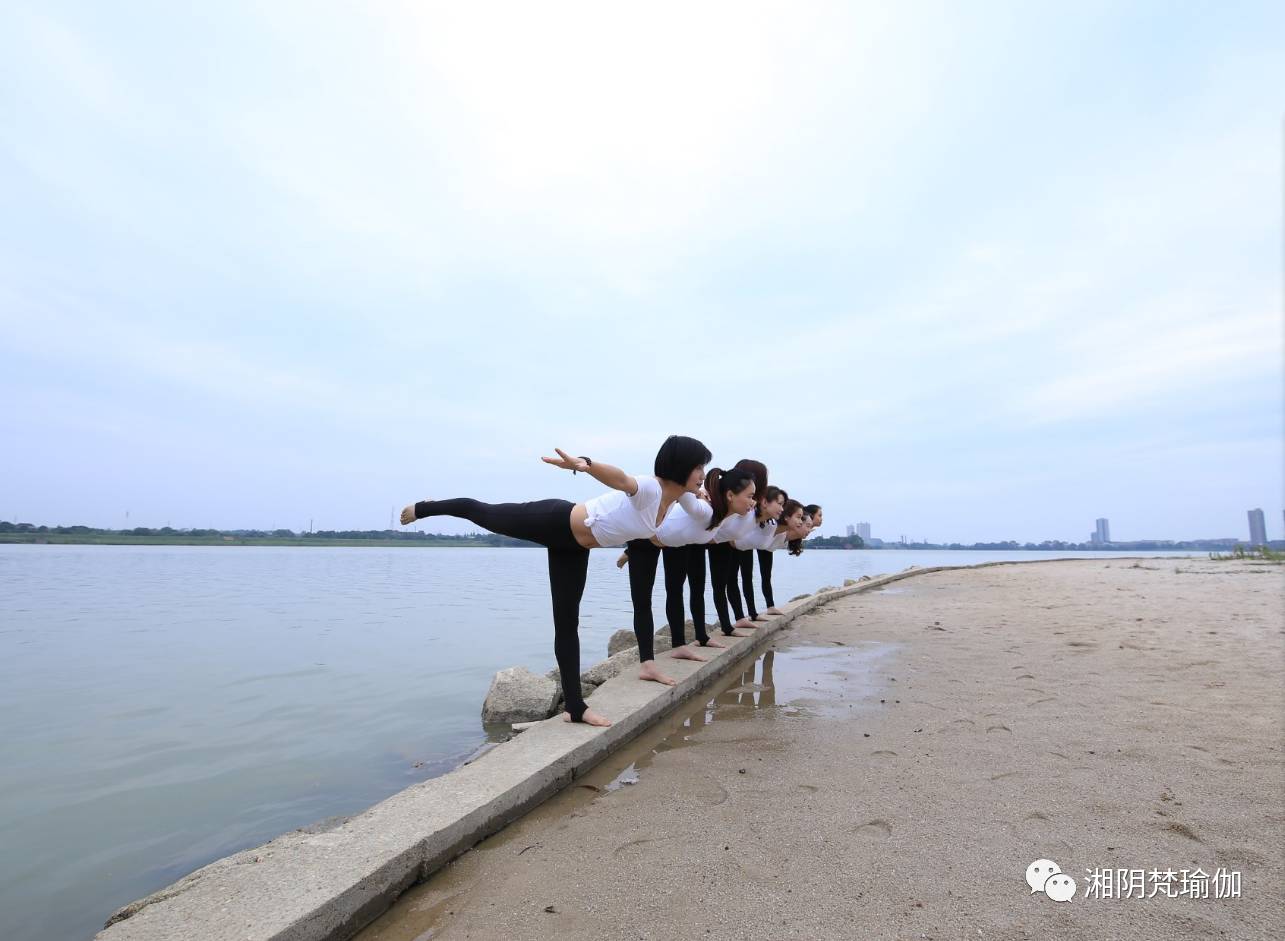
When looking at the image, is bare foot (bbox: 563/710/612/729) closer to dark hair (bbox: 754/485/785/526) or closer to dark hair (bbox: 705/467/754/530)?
dark hair (bbox: 705/467/754/530)

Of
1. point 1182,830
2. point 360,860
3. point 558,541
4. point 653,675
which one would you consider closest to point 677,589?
point 653,675

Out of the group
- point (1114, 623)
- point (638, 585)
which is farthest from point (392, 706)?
point (1114, 623)

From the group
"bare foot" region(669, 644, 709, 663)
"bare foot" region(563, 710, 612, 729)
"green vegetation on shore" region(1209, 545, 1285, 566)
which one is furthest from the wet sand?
"green vegetation on shore" region(1209, 545, 1285, 566)

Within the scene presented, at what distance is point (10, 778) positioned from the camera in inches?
173

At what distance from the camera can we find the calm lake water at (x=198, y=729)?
3301 mm

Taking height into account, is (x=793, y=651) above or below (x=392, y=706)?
above

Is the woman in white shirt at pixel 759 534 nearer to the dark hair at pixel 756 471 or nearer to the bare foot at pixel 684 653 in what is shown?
the dark hair at pixel 756 471

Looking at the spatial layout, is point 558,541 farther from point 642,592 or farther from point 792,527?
point 792,527

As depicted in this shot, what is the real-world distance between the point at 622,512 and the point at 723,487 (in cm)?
182

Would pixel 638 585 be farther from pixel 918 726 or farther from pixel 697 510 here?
pixel 918 726

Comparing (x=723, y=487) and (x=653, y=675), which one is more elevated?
(x=723, y=487)

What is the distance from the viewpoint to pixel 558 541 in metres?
3.61

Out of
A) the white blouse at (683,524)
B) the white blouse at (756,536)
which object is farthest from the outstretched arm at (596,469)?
the white blouse at (756,536)

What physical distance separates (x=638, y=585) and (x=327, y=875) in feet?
9.99
